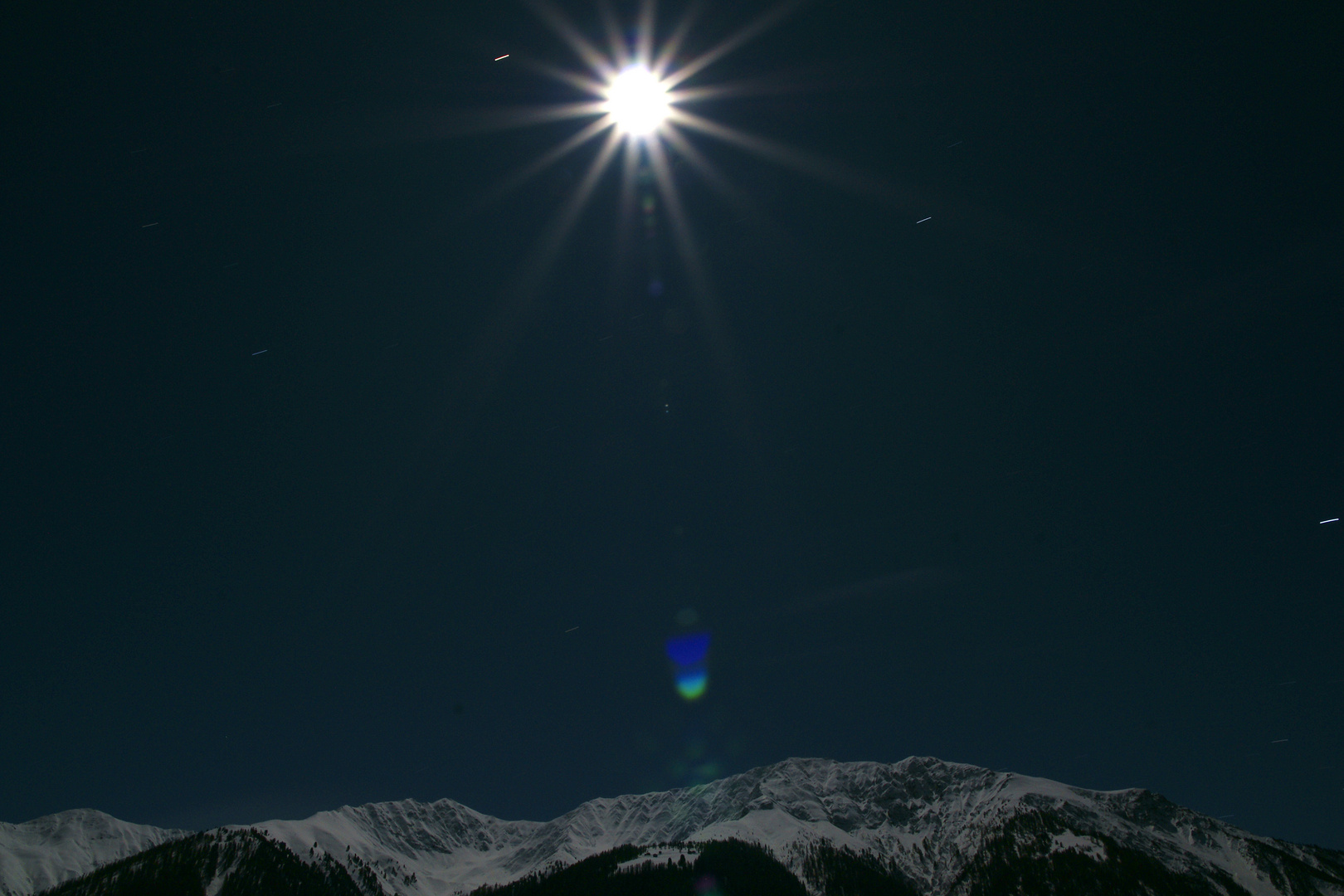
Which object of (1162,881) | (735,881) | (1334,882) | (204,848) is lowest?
(1334,882)

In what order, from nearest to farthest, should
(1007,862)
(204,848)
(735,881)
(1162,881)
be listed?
(735,881) < (1162,881) < (204,848) < (1007,862)

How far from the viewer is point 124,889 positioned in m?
159

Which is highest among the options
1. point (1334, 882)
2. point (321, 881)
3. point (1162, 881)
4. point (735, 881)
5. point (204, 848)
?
point (204, 848)

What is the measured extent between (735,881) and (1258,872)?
17350 cm

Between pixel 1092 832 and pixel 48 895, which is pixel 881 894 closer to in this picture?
pixel 1092 832

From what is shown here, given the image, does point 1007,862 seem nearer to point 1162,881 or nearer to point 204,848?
point 1162,881

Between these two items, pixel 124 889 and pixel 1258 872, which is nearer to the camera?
pixel 124 889

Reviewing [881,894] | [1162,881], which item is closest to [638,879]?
[881,894]

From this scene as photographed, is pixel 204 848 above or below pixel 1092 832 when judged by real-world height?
above

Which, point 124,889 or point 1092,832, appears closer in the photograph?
point 124,889

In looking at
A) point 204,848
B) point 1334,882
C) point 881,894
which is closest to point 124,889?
point 204,848

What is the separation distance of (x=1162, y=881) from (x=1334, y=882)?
74.9m

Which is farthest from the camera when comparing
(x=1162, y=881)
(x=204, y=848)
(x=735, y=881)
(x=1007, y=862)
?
(x=1007, y=862)

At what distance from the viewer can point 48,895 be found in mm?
166125
